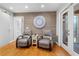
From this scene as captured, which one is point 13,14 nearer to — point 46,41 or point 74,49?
point 46,41

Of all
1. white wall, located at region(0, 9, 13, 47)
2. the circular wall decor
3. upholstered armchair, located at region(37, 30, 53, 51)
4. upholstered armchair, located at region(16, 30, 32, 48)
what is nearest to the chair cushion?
upholstered armchair, located at region(37, 30, 53, 51)

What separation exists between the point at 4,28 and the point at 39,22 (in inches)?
49.1

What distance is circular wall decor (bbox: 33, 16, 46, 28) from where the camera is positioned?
3.08 m

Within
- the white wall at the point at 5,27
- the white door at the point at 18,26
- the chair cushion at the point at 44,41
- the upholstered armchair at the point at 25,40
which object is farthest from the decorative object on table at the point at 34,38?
the white wall at the point at 5,27

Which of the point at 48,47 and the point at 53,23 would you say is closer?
the point at 53,23

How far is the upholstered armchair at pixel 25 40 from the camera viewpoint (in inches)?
122

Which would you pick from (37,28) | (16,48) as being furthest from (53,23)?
(16,48)

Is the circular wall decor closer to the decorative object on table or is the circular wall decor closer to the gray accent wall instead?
the gray accent wall

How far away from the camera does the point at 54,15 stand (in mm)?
3199

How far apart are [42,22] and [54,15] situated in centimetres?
48

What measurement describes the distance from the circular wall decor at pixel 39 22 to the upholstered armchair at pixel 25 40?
335 millimetres

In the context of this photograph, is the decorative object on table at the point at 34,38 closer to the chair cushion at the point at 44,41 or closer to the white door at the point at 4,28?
the chair cushion at the point at 44,41

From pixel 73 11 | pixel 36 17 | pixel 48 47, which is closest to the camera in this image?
pixel 73 11

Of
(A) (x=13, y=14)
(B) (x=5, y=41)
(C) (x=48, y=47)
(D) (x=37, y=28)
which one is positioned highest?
(A) (x=13, y=14)
